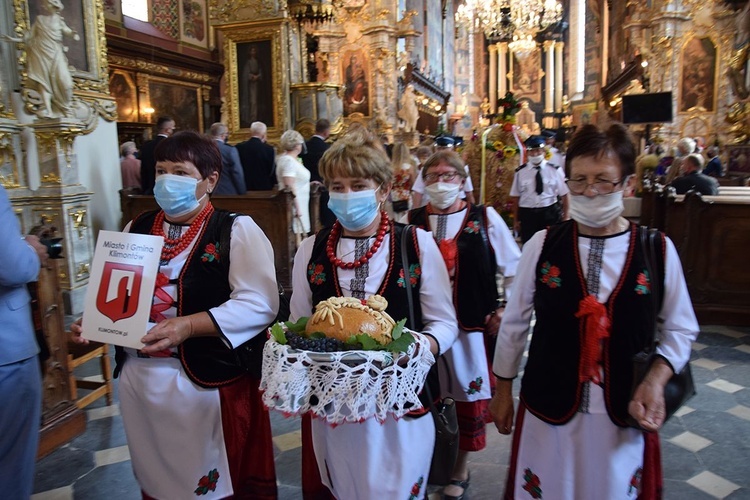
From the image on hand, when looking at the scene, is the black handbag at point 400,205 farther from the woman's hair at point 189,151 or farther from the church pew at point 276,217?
the woman's hair at point 189,151

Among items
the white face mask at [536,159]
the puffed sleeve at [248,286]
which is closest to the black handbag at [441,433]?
the puffed sleeve at [248,286]

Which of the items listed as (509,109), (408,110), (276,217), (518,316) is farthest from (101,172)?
(408,110)

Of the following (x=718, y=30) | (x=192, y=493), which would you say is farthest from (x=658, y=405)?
(x=718, y=30)

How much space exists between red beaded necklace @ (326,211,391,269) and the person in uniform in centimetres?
478

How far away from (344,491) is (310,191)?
593 centimetres

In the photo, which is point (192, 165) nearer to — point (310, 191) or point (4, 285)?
point (4, 285)

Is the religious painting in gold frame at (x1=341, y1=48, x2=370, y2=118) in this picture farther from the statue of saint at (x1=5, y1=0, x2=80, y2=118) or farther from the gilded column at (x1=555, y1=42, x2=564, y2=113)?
the gilded column at (x1=555, y1=42, x2=564, y2=113)

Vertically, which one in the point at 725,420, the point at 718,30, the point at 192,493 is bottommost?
the point at 725,420

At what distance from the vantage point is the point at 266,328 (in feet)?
7.06

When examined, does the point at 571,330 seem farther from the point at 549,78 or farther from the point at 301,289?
the point at 549,78

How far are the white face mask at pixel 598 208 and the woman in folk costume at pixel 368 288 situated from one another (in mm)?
497

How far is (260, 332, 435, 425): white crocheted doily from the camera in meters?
1.47

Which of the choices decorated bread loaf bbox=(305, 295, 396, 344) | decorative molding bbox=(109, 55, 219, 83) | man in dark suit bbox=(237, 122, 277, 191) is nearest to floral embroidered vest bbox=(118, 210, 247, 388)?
decorated bread loaf bbox=(305, 295, 396, 344)

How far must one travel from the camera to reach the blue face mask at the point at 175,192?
2.03 m
